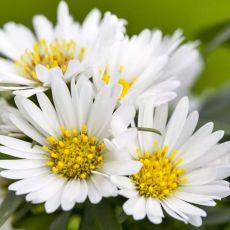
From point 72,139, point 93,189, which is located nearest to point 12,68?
point 72,139

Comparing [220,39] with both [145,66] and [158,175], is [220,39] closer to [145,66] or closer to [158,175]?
[145,66]

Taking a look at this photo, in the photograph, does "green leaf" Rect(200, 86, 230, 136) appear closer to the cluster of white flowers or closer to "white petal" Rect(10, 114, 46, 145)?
the cluster of white flowers

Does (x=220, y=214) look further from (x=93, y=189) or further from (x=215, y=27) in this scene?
(x=215, y=27)

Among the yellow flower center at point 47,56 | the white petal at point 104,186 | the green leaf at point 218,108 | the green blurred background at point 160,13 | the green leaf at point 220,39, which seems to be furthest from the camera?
the green blurred background at point 160,13

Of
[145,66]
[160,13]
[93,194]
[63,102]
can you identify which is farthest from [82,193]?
[160,13]

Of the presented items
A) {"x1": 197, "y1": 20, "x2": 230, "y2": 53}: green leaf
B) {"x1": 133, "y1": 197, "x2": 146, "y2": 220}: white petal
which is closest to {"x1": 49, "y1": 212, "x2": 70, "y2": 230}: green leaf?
{"x1": 133, "y1": 197, "x2": 146, "y2": 220}: white petal

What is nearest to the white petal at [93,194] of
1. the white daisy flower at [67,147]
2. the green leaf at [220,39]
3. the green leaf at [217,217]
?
the white daisy flower at [67,147]

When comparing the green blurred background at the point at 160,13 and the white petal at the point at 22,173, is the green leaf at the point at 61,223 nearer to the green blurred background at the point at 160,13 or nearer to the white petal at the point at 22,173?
the white petal at the point at 22,173
